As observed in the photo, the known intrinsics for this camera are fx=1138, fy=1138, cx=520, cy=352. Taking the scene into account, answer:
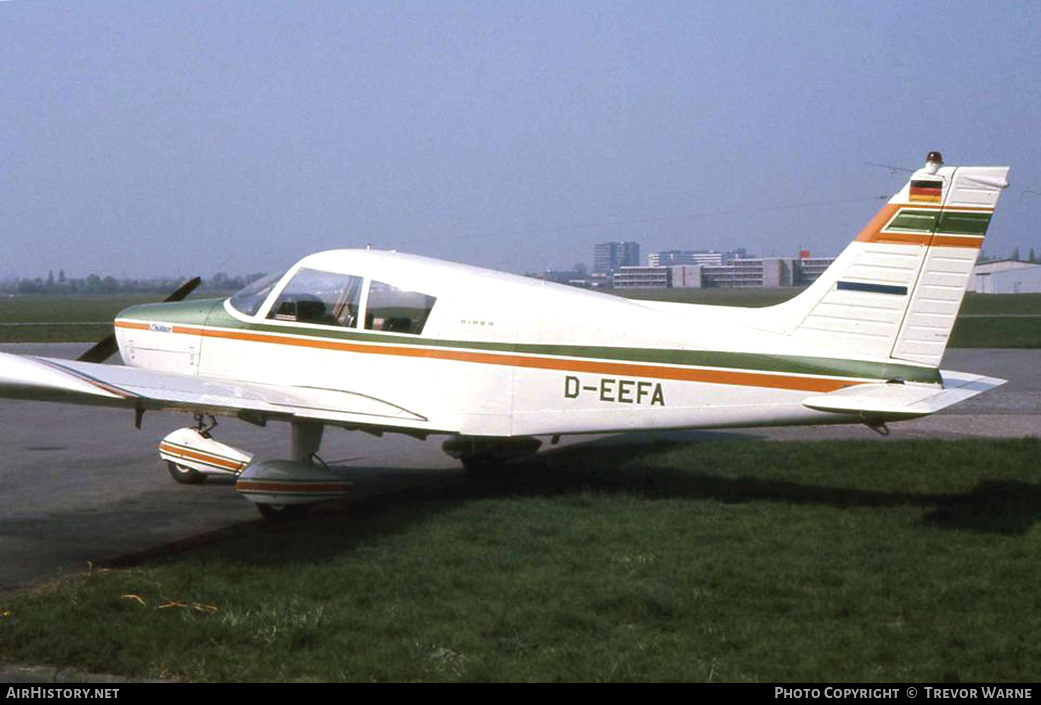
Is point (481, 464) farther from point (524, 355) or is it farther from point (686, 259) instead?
point (686, 259)

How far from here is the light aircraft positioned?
802 centimetres

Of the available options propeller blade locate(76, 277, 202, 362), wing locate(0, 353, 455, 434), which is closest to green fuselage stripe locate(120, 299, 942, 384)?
wing locate(0, 353, 455, 434)

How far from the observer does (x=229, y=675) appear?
5051 mm

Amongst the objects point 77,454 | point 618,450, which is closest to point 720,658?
point 618,450

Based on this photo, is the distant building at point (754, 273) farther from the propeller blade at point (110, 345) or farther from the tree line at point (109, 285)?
the propeller blade at point (110, 345)

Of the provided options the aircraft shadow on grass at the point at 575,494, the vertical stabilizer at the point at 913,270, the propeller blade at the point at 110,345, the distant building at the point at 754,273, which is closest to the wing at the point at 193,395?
the aircraft shadow on grass at the point at 575,494

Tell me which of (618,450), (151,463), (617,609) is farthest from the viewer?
(618,450)

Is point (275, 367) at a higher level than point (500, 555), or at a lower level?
higher

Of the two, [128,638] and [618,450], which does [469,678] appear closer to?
[128,638]

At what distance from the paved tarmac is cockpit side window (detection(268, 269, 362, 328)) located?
1.58m

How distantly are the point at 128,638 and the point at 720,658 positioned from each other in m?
2.86

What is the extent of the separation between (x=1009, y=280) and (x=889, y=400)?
8846cm

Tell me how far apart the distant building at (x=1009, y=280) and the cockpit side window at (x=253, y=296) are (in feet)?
279

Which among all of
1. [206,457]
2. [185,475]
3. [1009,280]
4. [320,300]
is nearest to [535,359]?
[320,300]
